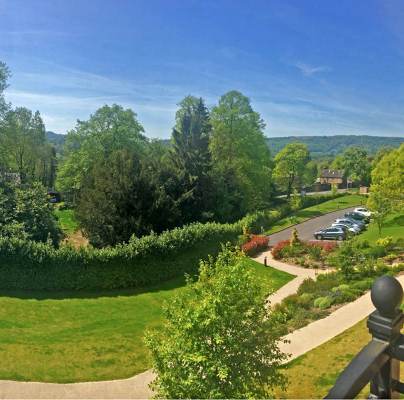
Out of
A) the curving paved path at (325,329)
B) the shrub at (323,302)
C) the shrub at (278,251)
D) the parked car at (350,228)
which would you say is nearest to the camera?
the curving paved path at (325,329)

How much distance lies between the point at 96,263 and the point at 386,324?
21395 millimetres

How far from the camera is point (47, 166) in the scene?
237ft

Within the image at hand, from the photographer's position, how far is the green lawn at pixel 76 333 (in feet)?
46.5

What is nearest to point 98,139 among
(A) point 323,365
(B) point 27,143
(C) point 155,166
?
(C) point 155,166

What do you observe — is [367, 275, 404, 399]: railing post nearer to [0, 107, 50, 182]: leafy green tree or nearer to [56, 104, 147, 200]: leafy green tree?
[56, 104, 147, 200]: leafy green tree

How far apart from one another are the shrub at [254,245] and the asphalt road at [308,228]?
2.68 m

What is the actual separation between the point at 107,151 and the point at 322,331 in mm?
33150

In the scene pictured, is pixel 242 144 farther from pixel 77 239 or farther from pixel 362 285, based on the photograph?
pixel 362 285

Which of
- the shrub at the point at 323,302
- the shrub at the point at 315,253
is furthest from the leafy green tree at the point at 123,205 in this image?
the shrub at the point at 323,302

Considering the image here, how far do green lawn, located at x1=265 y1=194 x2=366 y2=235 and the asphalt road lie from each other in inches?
38.2

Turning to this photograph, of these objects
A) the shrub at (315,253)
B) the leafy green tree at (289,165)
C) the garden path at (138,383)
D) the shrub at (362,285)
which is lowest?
the garden path at (138,383)

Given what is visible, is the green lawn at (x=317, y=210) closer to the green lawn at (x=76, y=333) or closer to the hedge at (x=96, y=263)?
the hedge at (x=96, y=263)

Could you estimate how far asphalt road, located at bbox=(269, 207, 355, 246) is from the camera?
124 ft

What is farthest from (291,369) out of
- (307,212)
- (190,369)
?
(307,212)
